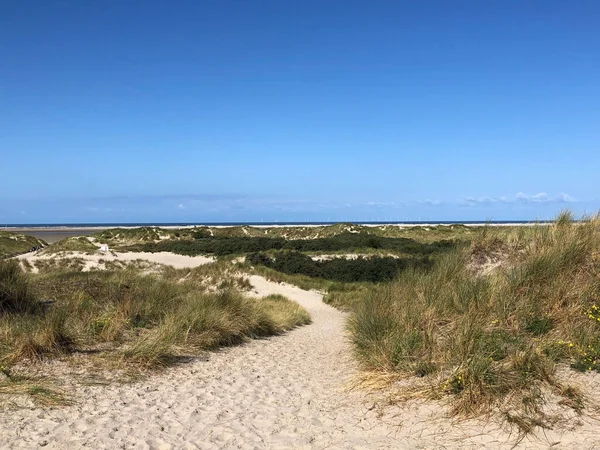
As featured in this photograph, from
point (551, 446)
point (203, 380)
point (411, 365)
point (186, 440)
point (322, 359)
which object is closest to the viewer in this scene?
point (551, 446)

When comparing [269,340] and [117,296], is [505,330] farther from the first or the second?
[117,296]

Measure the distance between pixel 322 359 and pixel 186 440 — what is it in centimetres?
540

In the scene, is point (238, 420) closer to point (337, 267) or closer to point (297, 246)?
point (337, 267)

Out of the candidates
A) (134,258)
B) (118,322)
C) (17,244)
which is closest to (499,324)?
(118,322)

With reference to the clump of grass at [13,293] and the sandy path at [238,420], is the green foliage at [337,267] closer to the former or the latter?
the clump of grass at [13,293]

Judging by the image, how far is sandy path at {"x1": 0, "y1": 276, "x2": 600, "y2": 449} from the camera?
15.4 feet

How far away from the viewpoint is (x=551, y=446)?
14.2ft

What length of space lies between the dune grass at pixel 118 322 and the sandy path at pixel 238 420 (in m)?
0.97

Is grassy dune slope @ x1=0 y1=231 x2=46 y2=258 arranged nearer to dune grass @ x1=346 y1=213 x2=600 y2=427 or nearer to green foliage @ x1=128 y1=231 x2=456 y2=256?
green foliage @ x1=128 y1=231 x2=456 y2=256

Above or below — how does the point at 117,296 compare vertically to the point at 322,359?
above

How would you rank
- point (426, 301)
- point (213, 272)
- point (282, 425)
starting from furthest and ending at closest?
1. point (213, 272)
2. point (426, 301)
3. point (282, 425)

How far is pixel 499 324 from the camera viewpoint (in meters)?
7.08

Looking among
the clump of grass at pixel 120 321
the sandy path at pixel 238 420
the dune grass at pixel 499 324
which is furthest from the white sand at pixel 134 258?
the sandy path at pixel 238 420

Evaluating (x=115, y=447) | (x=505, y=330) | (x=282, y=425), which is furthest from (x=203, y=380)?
(x=505, y=330)
